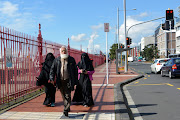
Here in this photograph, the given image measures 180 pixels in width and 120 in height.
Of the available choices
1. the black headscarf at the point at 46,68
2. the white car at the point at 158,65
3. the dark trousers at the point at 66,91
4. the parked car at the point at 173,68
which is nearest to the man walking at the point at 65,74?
the dark trousers at the point at 66,91

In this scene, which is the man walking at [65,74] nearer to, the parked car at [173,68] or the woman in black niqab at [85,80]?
the woman in black niqab at [85,80]

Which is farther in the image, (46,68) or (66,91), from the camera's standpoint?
(46,68)

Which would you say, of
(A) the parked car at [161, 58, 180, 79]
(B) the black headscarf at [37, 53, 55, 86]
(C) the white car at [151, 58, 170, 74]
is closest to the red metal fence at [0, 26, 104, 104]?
(B) the black headscarf at [37, 53, 55, 86]

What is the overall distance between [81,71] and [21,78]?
218 centimetres

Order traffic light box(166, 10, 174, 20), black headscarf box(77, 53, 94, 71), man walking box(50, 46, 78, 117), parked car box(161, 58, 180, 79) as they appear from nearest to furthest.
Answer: man walking box(50, 46, 78, 117), black headscarf box(77, 53, 94, 71), parked car box(161, 58, 180, 79), traffic light box(166, 10, 174, 20)

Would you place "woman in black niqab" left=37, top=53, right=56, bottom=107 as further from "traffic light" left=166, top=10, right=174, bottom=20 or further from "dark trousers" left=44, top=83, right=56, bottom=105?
"traffic light" left=166, top=10, right=174, bottom=20

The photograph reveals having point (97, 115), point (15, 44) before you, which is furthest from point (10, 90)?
point (97, 115)

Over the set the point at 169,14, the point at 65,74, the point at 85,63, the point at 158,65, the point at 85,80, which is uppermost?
the point at 169,14

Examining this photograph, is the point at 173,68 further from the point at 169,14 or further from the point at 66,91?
the point at 66,91

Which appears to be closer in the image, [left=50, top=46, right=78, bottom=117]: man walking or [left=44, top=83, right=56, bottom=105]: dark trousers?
[left=50, top=46, right=78, bottom=117]: man walking

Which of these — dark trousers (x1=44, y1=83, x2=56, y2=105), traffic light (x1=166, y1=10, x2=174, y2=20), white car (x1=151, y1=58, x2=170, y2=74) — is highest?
traffic light (x1=166, y1=10, x2=174, y2=20)

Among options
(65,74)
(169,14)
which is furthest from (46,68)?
(169,14)

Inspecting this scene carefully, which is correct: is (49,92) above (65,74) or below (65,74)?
below

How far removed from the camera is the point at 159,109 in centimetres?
652
